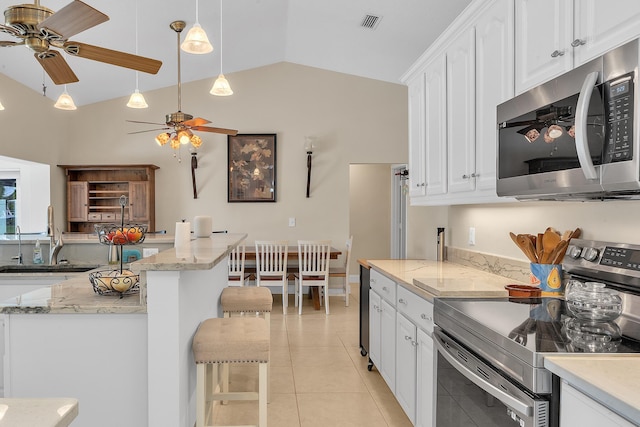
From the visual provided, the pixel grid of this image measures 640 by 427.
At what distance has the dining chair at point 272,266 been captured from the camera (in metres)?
5.47

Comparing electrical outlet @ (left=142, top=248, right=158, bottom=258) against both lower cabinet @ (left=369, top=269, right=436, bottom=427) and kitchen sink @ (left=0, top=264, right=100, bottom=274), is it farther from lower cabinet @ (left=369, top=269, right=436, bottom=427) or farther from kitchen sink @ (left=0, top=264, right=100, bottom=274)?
lower cabinet @ (left=369, top=269, right=436, bottom=427)

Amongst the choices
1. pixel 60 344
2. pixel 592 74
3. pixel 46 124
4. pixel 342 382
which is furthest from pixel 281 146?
pixel 592 74

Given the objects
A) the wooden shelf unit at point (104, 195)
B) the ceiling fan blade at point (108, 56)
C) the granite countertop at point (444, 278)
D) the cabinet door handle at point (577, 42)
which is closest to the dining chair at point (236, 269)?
the wooden shelf unit at point (104, 195)

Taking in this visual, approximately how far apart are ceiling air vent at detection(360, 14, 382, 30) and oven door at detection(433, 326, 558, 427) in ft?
12.1

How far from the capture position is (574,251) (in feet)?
6.44

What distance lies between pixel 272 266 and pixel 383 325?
266cm

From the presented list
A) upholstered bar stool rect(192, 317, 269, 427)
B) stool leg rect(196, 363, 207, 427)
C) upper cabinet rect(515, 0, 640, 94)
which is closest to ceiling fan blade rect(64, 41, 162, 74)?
upholstered bar stool rect(192, 317, 269, 427)

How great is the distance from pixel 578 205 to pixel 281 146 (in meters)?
4.91

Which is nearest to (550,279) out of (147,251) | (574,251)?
(574,251)

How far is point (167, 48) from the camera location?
5180 mm

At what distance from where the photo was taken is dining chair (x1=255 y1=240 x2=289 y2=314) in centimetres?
547

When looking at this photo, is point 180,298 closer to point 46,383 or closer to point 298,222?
point 46,383

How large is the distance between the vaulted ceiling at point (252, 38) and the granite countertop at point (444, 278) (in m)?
2.45

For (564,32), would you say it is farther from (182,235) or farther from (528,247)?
(182,235)
